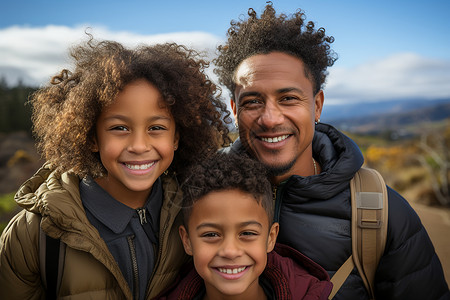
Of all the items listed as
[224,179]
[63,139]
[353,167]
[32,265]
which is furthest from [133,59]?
[353,167]

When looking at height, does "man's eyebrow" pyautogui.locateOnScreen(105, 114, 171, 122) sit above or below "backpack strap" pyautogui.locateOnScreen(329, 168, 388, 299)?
above

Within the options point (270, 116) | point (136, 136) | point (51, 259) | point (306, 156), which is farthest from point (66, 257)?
point (306, 156)

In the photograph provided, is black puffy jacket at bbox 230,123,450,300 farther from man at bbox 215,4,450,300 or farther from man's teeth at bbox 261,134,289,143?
man's teeth at bbox 261,134,289,143

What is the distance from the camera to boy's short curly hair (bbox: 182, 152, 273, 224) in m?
2.27

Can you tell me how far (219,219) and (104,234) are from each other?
774 mm

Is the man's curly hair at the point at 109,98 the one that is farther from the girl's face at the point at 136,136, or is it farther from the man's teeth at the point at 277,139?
the man's teeth at the point at 277,139

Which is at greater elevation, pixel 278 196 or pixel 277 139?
pixel 277 139

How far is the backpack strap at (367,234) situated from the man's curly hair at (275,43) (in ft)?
3.23

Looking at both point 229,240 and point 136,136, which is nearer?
point 229,240

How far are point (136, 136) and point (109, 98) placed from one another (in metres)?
0.28

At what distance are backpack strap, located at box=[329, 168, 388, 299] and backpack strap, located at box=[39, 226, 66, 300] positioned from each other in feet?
5.53

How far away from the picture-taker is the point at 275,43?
9.54ft

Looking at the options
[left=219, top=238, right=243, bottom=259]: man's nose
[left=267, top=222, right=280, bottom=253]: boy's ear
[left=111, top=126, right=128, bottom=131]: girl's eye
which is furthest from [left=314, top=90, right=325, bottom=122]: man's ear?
[left=111, top=126, right=128, bottom=131]: girl's eye

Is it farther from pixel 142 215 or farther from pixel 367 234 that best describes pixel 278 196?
pixel 142 215
